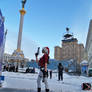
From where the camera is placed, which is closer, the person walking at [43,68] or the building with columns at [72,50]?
the person walking at [43,68]

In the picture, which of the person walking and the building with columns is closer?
the person walking

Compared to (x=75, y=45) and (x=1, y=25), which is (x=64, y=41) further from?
(x=1, y=25)

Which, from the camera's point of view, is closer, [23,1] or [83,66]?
[83,66]

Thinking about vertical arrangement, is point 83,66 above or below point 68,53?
below

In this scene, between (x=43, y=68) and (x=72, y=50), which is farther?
(x=72, y=50)

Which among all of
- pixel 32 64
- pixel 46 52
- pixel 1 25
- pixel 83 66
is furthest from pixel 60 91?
pixel 32 64

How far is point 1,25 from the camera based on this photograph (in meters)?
5.16

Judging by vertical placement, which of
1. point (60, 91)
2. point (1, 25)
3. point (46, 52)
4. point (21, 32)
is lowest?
point (60, 91)

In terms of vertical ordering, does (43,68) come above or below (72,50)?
below

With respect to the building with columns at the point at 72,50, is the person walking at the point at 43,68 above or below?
below

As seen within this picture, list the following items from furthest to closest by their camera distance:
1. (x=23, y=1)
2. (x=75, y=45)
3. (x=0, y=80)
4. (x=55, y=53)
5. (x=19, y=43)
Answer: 1. (x=55, y=53)
2. (x=75, y=45)
3. (x=23, y=1)
4. (x=19, y=43)
5. (x=0, y=80)

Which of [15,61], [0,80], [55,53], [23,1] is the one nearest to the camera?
[0,80]

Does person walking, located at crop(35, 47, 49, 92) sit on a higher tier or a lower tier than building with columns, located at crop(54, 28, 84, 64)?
lower

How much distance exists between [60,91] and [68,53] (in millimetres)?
101699
